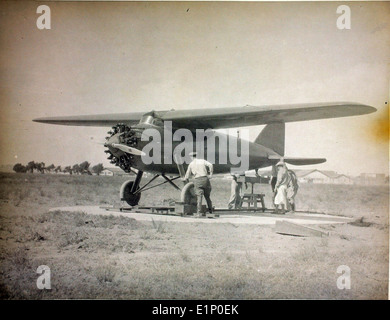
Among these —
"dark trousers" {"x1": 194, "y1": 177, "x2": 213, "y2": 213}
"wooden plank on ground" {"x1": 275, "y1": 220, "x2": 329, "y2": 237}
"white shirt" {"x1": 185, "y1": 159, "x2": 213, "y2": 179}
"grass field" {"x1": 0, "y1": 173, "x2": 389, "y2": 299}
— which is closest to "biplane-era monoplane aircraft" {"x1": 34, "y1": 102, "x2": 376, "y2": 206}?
"dark trousers" {"x1": 194, "y1": 177, "x2": 213, "y2": 213}

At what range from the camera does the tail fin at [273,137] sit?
1250 cm

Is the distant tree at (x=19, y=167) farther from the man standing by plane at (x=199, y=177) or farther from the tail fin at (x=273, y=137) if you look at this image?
the tail fin at (x=273, y=137)

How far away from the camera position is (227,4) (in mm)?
8500

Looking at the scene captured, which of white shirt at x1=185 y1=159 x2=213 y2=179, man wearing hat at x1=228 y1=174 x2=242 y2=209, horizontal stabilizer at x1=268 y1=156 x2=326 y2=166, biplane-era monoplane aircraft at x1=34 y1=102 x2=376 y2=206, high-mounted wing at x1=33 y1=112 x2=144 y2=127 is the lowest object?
man wearing hat at x1=228 y1=174 x2=242 y2=209

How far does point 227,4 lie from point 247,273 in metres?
5.77

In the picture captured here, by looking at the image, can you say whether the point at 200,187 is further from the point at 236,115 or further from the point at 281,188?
the point at 281,188

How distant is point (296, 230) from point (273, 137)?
15.6 ft

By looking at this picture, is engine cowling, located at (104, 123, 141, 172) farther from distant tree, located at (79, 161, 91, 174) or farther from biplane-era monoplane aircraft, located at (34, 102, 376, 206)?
distant tree, located at (79, 161, 91, 174)

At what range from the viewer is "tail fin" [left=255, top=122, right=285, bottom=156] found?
1250cm

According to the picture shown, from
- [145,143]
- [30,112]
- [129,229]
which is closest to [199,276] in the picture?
[129,229]

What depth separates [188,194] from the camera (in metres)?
9.63

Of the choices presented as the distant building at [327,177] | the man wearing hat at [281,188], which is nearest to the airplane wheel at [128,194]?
the man wearing hat at [281,188]

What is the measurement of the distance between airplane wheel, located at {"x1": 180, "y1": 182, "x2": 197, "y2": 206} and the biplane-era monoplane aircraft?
0.18 feet

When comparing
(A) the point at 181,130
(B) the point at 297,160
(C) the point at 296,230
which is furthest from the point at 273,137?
(C) the point at 296,230
